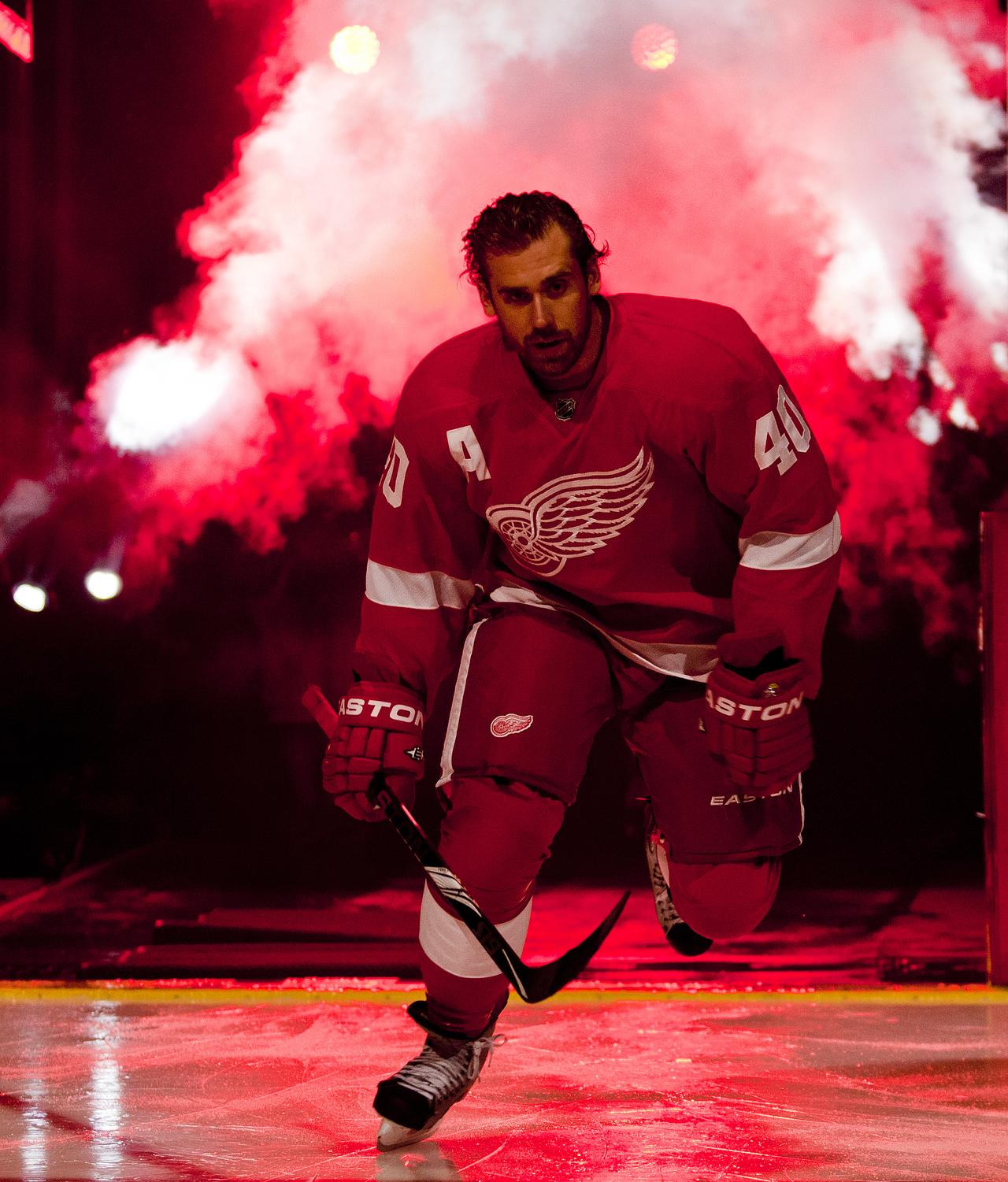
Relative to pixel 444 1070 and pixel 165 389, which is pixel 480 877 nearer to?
pixel 444 1070

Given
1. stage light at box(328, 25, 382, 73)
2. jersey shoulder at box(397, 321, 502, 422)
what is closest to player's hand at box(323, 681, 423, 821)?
jersey shoulder at box(397, 321, 502, 422)

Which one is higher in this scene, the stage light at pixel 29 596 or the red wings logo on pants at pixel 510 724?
the stage light at pixel 29 596

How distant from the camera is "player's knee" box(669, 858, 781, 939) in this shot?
2160 mm

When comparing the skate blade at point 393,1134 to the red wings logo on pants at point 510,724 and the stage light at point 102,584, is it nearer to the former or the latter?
the red wings logo on pants at point 510,724

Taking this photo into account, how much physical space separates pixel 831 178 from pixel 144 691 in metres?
2.10

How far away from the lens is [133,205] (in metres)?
3.47

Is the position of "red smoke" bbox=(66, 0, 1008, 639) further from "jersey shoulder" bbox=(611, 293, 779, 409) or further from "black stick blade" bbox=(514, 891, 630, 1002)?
"black stick blade" bbox=(514, 891, 630, 1002)

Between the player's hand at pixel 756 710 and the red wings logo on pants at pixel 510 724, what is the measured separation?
0.86ft

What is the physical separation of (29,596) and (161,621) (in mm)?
342

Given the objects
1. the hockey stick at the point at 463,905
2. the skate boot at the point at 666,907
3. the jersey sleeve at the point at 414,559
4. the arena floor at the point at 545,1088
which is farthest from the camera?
the skate boot at the point at 666,907

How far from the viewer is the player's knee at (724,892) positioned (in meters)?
2.16

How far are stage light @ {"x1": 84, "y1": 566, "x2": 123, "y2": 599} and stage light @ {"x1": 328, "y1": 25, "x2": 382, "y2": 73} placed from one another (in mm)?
1370

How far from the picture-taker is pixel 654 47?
3424 millimetres

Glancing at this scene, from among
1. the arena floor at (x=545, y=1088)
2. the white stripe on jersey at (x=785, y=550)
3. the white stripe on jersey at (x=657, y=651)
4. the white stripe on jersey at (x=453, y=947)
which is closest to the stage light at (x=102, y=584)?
the arena floor at (x=545, y=1088)
